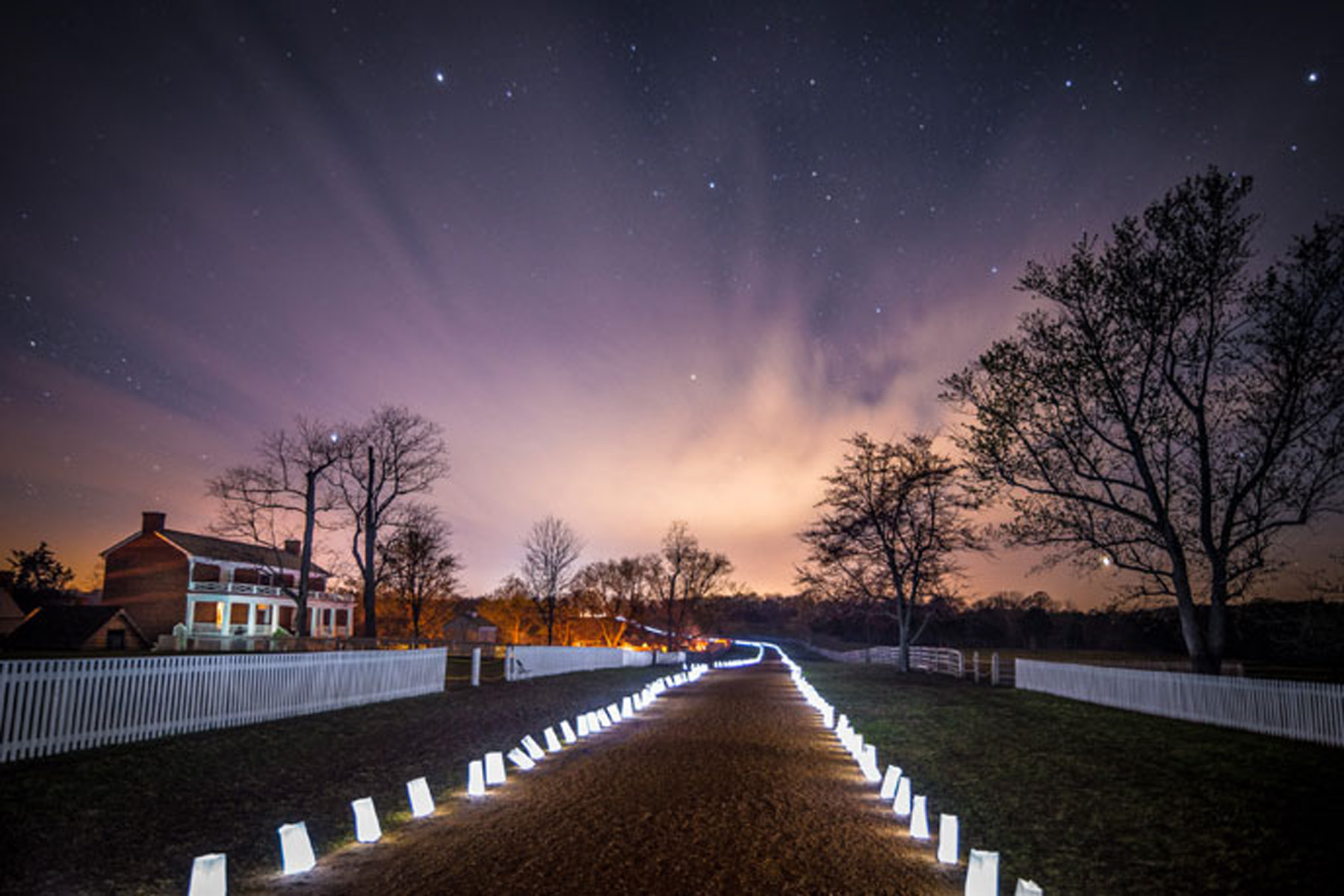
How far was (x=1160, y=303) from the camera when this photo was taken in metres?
20.1

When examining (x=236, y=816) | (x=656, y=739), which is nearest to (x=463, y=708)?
(x=656, y=739)

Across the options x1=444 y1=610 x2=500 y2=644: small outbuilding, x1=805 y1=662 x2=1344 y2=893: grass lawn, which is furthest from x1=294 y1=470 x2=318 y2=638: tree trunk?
x1=444 y1=610 x2=500 y2=644: small outbuilding

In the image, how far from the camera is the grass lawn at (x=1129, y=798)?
6.36 meters

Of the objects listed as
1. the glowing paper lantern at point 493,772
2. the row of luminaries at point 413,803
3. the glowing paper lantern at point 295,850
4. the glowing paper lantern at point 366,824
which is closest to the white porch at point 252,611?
the row of luminaries at point 413,803

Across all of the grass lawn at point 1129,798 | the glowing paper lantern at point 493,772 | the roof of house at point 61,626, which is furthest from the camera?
the roof of house at point 61,626

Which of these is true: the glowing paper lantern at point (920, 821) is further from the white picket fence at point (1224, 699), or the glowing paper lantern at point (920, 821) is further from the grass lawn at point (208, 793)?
the white picket fence at point (1224, 699)

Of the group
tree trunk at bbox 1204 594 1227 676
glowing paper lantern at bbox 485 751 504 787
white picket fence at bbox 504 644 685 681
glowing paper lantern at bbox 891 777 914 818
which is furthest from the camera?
white picket fence at bbox 504 644 685 681

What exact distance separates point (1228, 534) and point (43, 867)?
2357cm

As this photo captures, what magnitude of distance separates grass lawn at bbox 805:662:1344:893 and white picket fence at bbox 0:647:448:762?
1109cm

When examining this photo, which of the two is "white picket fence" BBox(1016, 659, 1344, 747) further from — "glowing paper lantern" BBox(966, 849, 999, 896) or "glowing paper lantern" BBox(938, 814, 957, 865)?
"glowing paper lantern" BBox(966, 849, 999, 896)

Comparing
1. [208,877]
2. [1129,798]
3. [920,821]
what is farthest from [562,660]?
[208,877]

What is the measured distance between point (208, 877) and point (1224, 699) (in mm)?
18667

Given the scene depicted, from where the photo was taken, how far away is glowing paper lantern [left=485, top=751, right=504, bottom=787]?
922cm

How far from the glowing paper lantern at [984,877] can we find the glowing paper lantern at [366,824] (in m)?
4.77
